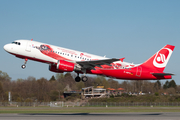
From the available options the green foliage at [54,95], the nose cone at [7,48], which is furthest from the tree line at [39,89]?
the nose cone at [7,48]

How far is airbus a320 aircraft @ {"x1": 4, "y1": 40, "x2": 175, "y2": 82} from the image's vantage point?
1483 inches

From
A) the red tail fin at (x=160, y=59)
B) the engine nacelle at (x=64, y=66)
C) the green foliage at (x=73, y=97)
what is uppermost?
the red tail fin at (x=160, y=59)

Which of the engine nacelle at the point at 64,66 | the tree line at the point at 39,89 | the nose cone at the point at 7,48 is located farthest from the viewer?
the tree line at the point at 39,89

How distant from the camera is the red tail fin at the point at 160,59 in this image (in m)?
44.1

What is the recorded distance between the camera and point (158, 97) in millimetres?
84000

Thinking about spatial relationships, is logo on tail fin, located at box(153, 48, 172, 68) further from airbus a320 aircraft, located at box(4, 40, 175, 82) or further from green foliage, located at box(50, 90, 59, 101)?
green foliage, located at box(50, 90, 59, 101)

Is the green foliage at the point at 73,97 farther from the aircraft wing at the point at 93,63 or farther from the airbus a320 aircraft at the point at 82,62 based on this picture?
the aircraft wing at the point at 93,63

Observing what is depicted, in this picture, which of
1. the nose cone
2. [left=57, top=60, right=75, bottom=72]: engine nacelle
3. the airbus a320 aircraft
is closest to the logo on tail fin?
the airbus a320 aircraft

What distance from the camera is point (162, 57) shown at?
45000 millimetres

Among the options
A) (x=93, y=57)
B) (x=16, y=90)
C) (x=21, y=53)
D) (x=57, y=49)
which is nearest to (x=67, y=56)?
Answer: (x=57, y=49)

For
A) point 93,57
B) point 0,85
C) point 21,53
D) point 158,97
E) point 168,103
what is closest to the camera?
point 21,53

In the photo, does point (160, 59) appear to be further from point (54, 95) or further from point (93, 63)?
point (54, 95)

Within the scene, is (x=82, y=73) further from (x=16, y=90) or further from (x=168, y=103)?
(x=16, y=90)

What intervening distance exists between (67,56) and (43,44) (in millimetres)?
4065
